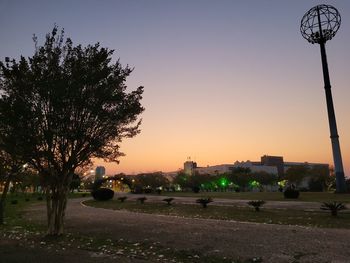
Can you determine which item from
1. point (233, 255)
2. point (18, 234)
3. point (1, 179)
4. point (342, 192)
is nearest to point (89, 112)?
point (18, 234)

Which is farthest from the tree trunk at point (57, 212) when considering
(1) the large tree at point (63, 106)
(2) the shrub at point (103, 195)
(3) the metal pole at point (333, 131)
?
(3) the metal pole at point (333, 131)

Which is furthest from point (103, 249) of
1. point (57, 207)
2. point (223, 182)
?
point (223, 182)

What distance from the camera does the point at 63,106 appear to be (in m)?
15.7

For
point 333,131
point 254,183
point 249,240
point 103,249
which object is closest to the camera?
point 103,249

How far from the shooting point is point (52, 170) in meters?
17.0

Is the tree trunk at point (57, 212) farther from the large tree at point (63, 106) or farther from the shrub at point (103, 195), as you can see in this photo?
the shrub at point (103, 195)

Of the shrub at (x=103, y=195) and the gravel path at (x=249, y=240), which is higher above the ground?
the shrub at (x=103, y=195)

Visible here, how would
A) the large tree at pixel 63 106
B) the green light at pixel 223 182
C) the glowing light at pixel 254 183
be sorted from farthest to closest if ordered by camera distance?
the glowing light at pixel 254 183, the green light at pixel 223 182, the large tree at pixel 63 106

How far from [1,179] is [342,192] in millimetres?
49812

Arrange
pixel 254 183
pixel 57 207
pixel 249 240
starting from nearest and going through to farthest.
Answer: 1. pixel 249 240
2. pixel 57 207
3. pixel 254 183

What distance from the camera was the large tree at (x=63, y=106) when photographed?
1563 cm

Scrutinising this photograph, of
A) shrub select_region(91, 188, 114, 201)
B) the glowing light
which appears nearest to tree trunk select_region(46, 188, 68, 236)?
shrub select_region(91, 188, 114, 201)

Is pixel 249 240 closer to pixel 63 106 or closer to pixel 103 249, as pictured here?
pixel 103 249

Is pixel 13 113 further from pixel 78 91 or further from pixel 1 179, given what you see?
pixel 1 179
